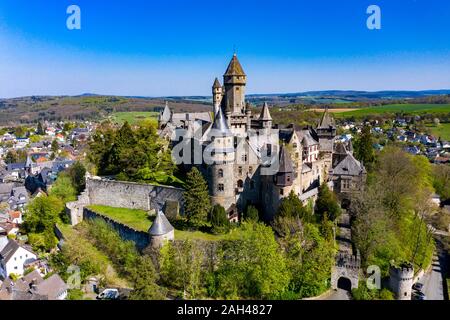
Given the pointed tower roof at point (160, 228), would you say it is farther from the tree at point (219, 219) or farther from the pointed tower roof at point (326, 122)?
the pointed tower roof at point (326, 122)

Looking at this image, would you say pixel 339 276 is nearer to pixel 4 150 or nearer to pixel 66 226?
pixel 66 226

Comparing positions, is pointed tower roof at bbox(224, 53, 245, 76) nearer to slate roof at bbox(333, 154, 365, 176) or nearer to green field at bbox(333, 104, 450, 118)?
slate roof at bbox(333, 154, 365, 176)

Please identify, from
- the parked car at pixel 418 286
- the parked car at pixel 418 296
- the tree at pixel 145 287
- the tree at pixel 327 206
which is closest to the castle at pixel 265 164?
the tree at pixel 327 206

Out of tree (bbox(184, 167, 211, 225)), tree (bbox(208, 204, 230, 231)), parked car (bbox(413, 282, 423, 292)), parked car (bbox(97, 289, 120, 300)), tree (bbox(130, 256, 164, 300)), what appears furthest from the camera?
tree (bbox(184, 167, 211, 225))

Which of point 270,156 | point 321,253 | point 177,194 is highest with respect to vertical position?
point 270,156

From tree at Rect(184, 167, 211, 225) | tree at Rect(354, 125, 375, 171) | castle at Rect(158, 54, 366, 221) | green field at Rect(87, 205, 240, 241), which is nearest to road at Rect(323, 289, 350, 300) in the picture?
castle at Rect(158, 54, 366, 221)

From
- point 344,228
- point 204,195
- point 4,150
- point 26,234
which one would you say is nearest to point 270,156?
point 204,195

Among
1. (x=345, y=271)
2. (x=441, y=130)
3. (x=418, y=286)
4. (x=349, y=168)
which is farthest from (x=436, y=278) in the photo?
(x=441, y=130)
